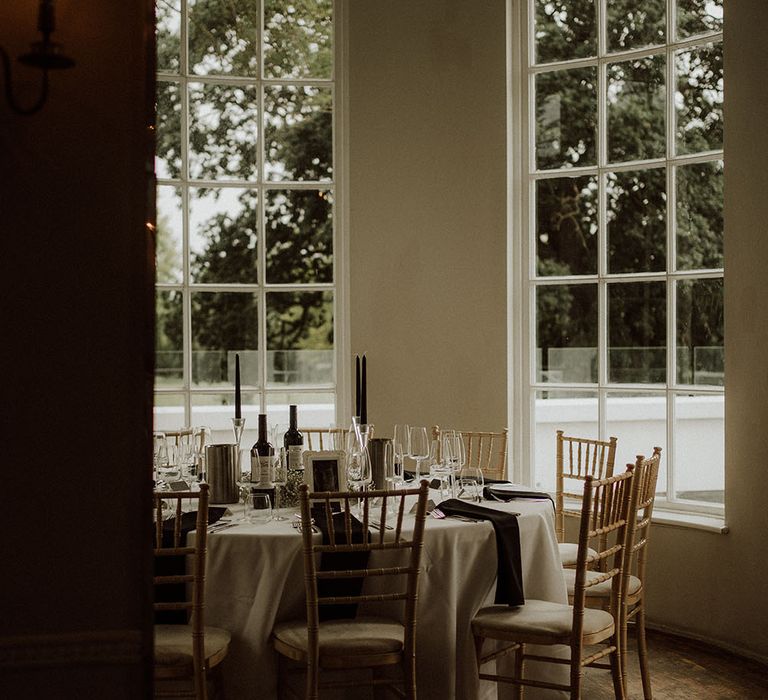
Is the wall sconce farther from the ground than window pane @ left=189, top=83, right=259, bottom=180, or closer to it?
closer to it

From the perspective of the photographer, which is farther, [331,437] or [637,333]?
[331,437]

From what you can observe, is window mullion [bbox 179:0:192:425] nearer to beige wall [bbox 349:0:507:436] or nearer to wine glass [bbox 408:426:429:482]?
beige wall [bbox 349:0:507:436]

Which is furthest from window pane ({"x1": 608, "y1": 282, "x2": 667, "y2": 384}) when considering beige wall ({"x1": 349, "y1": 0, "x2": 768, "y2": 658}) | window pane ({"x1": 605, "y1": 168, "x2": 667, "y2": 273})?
beige wall ({"x1": 349, "y1": 0, "x2": 768, "y2": 658})

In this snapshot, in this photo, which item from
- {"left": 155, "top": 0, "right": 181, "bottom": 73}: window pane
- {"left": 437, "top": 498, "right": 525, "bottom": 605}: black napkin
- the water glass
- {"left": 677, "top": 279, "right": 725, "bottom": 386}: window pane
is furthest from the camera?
{"left": 155, "top": 0, "right": 181, "bottom": 73}: window pane

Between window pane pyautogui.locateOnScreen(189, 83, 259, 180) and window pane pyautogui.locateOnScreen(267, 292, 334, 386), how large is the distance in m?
0.73

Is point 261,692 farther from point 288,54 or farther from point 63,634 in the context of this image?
point 288,54

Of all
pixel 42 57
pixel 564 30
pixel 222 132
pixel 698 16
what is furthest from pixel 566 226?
pixel 42 57

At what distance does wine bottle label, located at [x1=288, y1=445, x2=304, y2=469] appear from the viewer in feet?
10.3

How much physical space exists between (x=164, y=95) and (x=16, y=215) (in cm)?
426

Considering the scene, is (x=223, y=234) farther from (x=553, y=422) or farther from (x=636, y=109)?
(x=636, y=109)

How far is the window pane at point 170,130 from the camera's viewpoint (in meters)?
4.57

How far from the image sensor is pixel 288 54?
15.4ft

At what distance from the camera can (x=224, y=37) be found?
4.64 m

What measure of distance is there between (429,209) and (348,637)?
2608 mm
